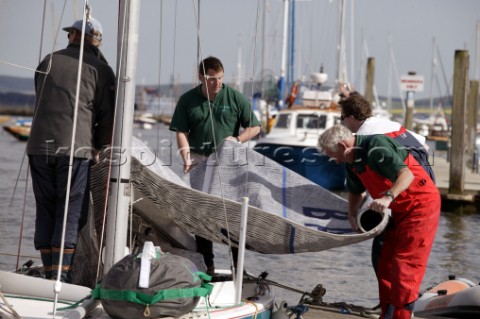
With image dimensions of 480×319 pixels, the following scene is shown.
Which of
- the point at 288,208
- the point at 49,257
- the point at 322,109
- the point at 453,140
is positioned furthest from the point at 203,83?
the point at 322,109

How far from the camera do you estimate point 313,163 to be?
2181 cm

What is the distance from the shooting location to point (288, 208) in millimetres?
6625

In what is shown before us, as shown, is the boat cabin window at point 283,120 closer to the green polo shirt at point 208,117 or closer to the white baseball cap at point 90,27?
the green polo shirt at point 208,117

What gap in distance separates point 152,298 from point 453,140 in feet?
48.7

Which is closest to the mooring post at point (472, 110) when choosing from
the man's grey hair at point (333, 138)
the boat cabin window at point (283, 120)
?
the boat cabin window at point (283, 120)

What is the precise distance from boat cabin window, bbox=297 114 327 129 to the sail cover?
16.4 meters

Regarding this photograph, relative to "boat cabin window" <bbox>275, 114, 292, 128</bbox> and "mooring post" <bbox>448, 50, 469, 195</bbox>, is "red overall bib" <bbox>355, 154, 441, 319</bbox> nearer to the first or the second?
"mooring post" <bbox>448, 50, 469, 195</bbox>

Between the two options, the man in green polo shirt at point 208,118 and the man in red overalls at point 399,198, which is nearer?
the man in red overalls at point 399,198

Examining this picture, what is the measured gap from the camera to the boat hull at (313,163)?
21.8 meters

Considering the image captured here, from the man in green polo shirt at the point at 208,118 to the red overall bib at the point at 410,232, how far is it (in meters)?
1.53

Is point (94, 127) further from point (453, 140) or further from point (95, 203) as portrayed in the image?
point (453, 140)

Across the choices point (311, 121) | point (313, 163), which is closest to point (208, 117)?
point (313, 163)

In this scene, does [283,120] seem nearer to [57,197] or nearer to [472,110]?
[472,110]

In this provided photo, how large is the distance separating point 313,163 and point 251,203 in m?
15.3
